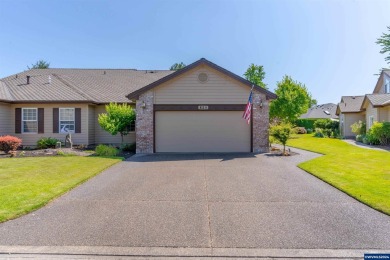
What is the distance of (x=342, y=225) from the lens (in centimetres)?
475

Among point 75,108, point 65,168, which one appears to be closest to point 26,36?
point 75,108

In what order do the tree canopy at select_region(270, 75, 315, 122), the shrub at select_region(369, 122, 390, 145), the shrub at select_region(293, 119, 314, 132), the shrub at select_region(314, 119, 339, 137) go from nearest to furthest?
the shrub at select_region(369, 122, 390, 145)
the shrub at select_region(314, 119, 339, 137)
the tree canopy at select_region(270, 75, 315, 122)
the shrub at select_region(293, 119, 314, 132)

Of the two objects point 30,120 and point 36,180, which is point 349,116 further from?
point 30,120

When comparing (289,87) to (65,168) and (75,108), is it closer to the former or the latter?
(75,108)

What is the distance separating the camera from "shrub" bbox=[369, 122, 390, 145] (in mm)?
18500

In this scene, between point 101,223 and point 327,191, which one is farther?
point 327,191

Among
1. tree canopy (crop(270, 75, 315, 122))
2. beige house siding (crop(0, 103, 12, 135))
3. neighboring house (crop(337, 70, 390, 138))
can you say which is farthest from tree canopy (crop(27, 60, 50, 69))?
neighboring house (crop(337, 70, 390, 138))

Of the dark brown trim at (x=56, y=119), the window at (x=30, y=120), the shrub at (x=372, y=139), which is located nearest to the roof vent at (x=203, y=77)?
the dark brown trim at (x=56, y=119)

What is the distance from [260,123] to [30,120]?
1533 cm

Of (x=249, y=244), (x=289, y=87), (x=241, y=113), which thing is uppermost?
(x=289, y=87)

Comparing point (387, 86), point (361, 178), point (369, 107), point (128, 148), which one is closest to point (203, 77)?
point (128, 148)

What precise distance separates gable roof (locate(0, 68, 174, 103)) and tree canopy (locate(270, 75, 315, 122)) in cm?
1835

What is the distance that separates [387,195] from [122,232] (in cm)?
642

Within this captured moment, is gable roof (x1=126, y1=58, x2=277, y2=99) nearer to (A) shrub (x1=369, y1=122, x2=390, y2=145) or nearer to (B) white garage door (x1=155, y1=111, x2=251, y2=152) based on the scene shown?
(B) white garage door (x1=155, y1=111, x2=251, y2=152)
